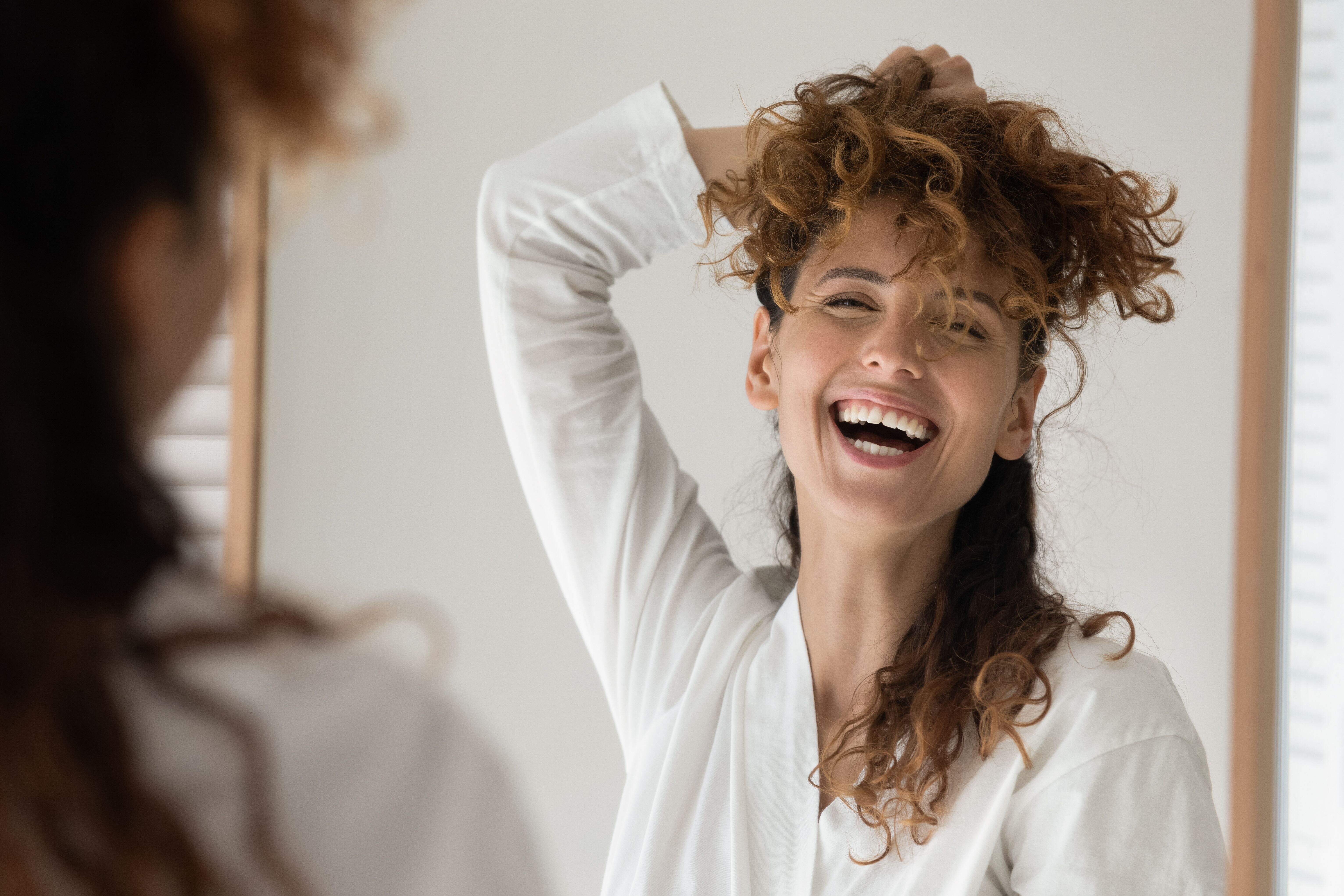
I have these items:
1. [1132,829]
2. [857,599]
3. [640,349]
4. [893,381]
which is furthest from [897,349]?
[640,349]

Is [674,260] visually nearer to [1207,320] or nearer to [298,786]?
[1207,320]

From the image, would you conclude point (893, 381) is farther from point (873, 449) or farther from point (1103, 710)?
point (1103, 710)

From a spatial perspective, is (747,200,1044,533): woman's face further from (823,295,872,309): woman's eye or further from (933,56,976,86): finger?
(933,56,976,86): finger

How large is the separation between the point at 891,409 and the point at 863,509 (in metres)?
0.09

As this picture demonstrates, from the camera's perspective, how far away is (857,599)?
3.15ft

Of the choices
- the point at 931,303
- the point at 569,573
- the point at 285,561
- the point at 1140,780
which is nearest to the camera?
the point at 1140,780

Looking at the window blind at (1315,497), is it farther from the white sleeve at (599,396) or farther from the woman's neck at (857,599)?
the white sleeve at (599,396)

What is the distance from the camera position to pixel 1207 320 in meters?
1.50

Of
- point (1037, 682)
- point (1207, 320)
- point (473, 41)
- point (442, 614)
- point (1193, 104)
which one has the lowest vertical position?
point (442, 614)

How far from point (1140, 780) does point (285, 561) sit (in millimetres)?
1412

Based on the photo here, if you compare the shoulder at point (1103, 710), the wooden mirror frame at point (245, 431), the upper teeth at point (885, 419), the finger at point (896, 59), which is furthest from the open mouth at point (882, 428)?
the wooden mirror frame at point (245, 431)

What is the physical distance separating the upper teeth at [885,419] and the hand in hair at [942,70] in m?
0.29

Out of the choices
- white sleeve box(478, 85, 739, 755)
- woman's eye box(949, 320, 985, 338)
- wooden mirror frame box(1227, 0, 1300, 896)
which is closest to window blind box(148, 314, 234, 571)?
white sleeve box(478, 85, 739, 755)

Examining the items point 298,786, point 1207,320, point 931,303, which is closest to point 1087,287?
point 931,303
